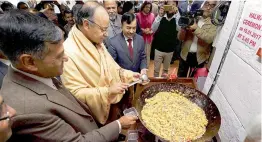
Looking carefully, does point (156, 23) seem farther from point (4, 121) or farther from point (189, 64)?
point (4, 121)

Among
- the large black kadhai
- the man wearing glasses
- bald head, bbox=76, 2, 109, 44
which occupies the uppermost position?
bald head, bbox=76, 2, 109, 44

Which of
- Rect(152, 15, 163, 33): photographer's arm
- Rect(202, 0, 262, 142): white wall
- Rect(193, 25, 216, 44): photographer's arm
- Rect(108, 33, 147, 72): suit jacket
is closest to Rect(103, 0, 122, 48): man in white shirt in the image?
Rect(108, 33, 147, 72): suit jacket

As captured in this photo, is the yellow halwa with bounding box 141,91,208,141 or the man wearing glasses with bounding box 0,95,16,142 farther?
the yellow halwa with bounding box 141,91,208,141

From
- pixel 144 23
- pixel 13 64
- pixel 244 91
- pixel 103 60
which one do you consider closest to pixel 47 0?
pixel 144 23

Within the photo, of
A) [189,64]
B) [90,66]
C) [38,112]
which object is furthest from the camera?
[189,64]

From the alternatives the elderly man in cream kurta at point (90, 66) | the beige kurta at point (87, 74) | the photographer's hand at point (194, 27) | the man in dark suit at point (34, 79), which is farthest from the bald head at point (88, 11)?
the photographer's hand at point (194, 27)

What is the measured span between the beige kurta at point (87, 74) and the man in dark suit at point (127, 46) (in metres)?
0.76

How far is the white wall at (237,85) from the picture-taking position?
138cm

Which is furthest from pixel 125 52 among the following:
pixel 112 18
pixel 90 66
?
pixel 90 66

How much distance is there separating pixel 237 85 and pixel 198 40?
5.46 feet

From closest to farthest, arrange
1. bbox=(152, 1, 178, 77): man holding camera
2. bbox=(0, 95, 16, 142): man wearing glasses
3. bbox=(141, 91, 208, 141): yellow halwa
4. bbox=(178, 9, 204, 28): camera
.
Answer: bbox=(0, 95, 16, 142): man wearing glasses → bbox=(141, 91, 208, 141): yellow halwa → bbox=(178, 9, 204, 28): camera → bbox=(152, 1, 178, 77): man holding camera

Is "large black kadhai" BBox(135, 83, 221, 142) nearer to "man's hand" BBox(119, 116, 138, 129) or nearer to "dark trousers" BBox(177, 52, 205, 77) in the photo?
"man's hand" BBox(119, 116, 138, 129)

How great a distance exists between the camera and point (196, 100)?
1.83 m

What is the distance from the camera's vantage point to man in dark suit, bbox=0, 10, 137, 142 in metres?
0.96
